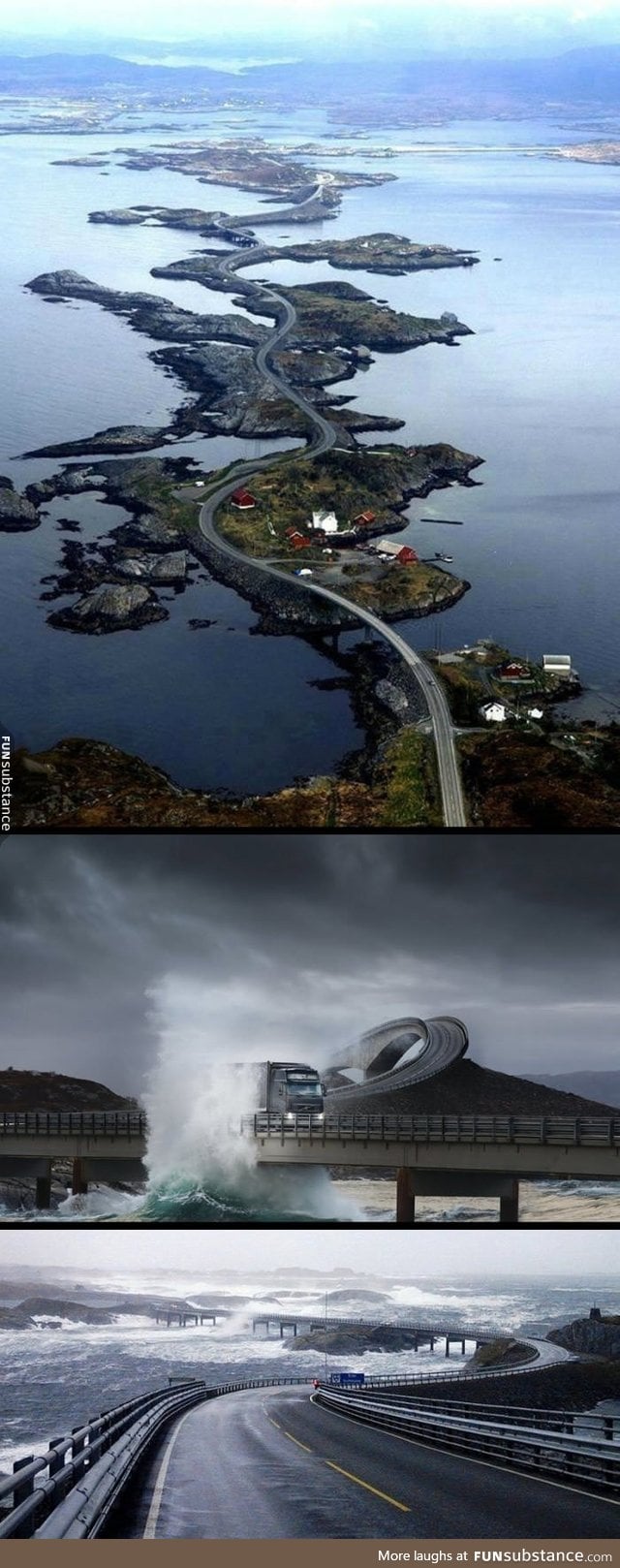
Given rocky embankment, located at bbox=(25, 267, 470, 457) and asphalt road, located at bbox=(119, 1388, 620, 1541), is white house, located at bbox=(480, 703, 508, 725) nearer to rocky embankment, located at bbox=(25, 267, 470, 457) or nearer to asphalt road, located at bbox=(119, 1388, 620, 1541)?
rocky embankment, located at bbox=(25, 267, 470, 457)

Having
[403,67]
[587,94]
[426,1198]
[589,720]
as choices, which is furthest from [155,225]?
[426,1198]

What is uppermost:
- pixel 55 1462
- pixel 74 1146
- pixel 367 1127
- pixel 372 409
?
pixel 372 409

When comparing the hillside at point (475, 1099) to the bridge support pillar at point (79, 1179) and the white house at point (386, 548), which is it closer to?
the bridge support pillar at point (79, 1179)

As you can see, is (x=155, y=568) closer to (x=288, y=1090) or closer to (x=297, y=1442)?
(x=288, y=1090)

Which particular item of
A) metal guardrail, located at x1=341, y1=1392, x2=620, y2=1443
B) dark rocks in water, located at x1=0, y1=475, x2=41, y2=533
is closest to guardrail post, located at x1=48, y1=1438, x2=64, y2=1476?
metal guardrail, located at x1=341, y1=1392, x2=620, y2=1443

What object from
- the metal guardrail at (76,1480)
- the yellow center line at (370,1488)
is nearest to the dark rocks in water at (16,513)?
the metal guardrail at (76,1480)

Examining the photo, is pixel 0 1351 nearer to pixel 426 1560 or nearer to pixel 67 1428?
pixel 67 1428

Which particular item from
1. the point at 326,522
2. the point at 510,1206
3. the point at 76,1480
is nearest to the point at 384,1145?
the point at 510,1206
